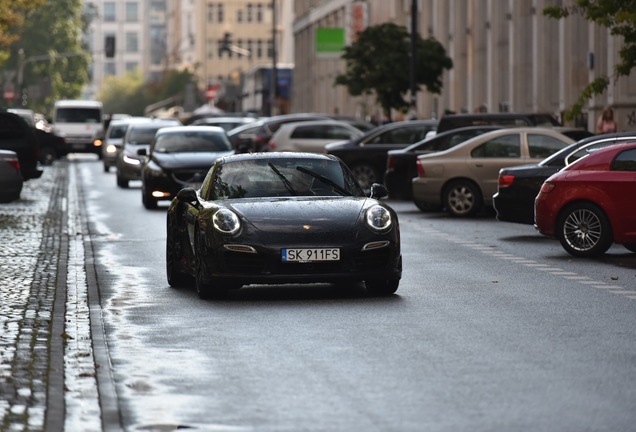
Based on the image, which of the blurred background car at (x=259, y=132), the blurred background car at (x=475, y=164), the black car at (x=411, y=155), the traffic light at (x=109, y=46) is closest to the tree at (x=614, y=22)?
the black car at (x=411, y=155)

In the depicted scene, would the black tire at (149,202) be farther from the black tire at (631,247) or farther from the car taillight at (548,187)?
the car taillight at (548,187)

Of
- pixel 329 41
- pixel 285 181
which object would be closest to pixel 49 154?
pixel 329 41

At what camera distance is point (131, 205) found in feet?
114

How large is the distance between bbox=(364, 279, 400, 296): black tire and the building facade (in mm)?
24670

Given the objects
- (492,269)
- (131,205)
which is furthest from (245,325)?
(131,205)

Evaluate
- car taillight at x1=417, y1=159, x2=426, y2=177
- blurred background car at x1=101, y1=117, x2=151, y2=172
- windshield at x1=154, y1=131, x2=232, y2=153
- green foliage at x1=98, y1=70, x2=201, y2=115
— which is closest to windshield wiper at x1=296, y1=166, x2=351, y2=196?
car taillight at x1=417, y1=159, x2=426, y2=177

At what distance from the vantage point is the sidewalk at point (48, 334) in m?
9.16

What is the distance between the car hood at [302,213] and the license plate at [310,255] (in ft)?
0.56

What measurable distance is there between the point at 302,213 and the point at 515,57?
40.4m

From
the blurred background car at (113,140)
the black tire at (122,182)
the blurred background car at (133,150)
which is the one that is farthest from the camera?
the blurred background car at (113,140)

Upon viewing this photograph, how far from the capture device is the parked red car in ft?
65.5

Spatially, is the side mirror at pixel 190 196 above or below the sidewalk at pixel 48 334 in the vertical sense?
above

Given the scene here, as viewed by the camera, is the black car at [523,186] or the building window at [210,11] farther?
the building window at [210,11]

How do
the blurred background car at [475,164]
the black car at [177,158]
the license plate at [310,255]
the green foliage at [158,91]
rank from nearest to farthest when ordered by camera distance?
the license plate at [310,255] < the blurred background car at [475,164] < the black car at [177,158] < the green foliage at [158,91]
